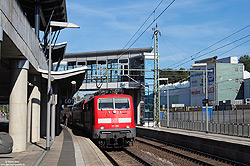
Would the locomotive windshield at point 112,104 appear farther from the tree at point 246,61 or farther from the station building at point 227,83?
the tree at point 246,61

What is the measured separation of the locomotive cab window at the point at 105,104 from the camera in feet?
59.1

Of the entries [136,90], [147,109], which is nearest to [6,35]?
[147,109]

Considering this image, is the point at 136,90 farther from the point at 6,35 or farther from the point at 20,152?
the point at 6,35

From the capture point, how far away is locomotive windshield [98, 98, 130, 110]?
1802cm

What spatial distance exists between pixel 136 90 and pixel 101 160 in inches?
1302

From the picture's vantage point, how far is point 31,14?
26.1 metres

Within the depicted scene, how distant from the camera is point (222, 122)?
1599 inches

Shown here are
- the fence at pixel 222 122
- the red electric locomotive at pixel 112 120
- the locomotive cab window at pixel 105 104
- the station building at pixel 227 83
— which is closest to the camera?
the red electric locomotive at pixel 112 120

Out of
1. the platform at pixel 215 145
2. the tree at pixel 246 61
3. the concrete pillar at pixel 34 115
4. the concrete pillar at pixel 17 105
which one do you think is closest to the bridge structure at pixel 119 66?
the platform at pixel 215 145

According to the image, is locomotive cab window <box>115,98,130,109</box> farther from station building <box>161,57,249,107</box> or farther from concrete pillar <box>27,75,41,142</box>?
station building <box>161,57,249,107</box>

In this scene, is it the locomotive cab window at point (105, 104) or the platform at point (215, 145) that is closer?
the platform at point (215, 145)

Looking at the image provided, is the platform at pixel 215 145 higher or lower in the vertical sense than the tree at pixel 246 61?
lower

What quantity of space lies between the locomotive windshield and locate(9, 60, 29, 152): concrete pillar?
4.49m

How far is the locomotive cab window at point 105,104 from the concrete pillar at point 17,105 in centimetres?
443
